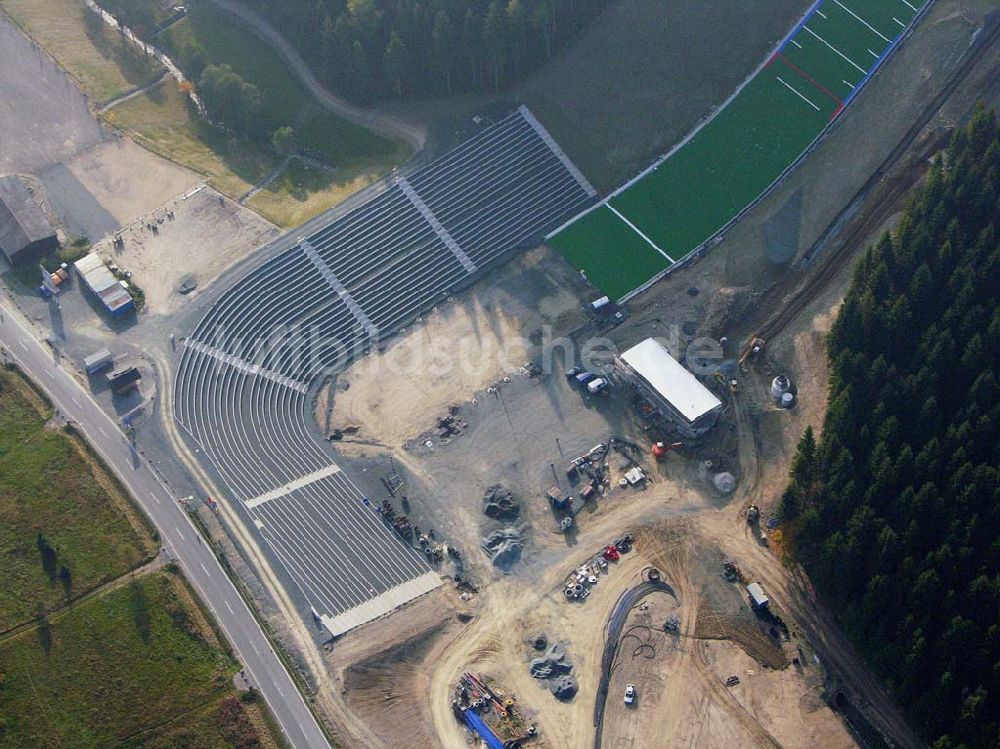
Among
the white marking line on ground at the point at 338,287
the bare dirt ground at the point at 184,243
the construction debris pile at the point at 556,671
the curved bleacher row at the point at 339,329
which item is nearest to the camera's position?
the construction debris pile at the point at 556,671

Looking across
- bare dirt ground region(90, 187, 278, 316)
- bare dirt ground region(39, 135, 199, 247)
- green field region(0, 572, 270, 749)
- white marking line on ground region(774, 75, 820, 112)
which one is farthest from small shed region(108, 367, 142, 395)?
white marking line on ground region(774, 75, 820, 112)

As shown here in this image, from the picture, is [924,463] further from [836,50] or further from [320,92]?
[320,92]

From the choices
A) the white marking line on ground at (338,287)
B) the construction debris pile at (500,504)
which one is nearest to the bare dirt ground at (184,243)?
the white marking line on ground at (338,287)

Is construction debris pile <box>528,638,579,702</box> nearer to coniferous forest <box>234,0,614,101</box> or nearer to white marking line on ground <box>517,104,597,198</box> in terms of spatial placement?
white marking line on ground <box>517,104,597,198</box>

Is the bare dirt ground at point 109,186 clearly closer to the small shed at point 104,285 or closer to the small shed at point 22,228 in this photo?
the small shed at point 22,228

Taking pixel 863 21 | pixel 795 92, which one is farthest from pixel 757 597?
pixel 863 21
